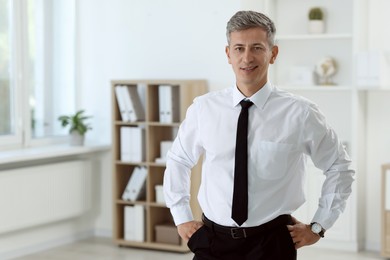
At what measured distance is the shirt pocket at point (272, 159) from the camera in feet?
7.77

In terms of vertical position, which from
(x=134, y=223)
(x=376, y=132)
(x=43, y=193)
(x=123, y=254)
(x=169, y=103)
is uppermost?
(x=169, y=103)

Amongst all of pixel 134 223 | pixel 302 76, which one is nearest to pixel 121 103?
pixel 134 223

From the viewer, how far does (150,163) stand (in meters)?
5.70

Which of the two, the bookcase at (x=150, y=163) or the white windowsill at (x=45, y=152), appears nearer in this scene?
the white windowsill at (x=45, y=152)

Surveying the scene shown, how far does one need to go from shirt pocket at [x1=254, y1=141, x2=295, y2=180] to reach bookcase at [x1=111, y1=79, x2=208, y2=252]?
3.11 m

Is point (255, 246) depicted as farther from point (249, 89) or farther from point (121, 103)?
point (121, 103)

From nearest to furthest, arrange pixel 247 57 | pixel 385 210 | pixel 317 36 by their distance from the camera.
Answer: pixel 247 57 < pixel 385 210 < pixel 317 36

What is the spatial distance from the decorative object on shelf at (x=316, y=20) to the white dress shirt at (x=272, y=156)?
10.8 feet

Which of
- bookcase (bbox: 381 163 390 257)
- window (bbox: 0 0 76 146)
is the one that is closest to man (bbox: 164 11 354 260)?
bookcase (bbox: 381 163 390 257)

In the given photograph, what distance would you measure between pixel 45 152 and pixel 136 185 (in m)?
0.78

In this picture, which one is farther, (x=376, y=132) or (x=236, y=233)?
(x=376, y=132)

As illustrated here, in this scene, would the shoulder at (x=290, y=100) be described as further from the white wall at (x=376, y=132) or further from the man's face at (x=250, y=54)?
the white wall at (x=376, y=132)

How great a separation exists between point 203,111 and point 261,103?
220 millimetres

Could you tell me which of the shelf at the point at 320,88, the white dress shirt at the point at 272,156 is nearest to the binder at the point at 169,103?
the shelf at the point at 320,88
